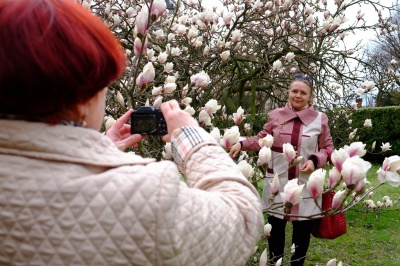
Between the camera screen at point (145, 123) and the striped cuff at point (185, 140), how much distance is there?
126mm

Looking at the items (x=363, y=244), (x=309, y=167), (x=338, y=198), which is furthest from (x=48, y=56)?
(x=363, y=244)

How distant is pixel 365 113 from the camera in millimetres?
10789

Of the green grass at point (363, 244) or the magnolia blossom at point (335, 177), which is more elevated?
the magnolia blossom at point (335, 177)

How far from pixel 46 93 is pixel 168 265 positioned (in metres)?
0.34

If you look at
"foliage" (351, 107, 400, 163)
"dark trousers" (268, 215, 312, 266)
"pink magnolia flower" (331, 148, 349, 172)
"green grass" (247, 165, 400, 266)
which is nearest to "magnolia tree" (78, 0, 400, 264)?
"pink magnolia flower" (331, 148, 349, 172)

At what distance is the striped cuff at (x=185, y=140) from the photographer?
0.92 meters

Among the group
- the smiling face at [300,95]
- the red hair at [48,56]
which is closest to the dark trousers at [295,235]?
the smiling face at [300,95]

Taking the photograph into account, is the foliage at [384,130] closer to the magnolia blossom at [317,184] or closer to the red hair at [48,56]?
the magnolia blossom at [317,184]

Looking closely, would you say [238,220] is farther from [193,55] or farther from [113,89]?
[193,55]

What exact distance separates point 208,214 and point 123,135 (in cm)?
45

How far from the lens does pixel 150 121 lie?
1.07 meters

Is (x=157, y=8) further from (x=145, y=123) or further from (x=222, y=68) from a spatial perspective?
(x=222, y=68)

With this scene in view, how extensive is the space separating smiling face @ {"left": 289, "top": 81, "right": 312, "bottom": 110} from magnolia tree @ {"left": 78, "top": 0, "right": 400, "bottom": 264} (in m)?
0.38

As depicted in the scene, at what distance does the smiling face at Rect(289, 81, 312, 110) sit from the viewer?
9.47ft
